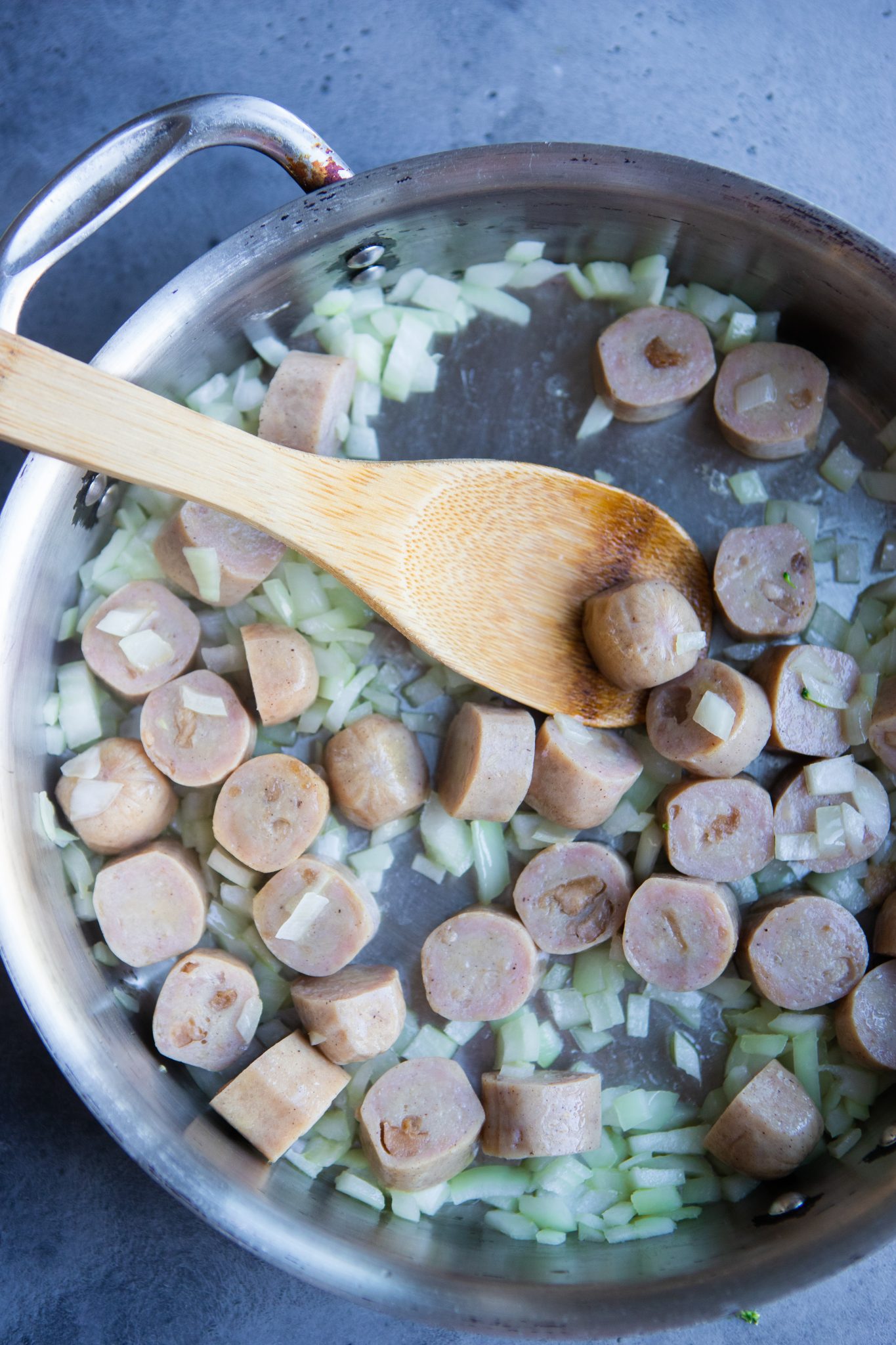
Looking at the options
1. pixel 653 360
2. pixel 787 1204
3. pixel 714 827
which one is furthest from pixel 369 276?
pixel 787 1204

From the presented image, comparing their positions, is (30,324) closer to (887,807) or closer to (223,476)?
(223,476)

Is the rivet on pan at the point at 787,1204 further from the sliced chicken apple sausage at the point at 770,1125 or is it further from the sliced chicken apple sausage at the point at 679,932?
the sliced chicken apple sausage at the point at 679,932

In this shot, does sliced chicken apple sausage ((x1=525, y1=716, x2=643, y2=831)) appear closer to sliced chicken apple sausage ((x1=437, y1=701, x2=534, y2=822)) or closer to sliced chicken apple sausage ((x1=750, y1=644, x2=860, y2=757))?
sliced chicken apple sausage ((x1=437, y1=701, x2=534, y2=822))

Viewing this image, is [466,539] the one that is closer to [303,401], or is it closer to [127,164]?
[303,401]

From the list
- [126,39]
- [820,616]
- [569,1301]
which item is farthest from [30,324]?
[569,1301]

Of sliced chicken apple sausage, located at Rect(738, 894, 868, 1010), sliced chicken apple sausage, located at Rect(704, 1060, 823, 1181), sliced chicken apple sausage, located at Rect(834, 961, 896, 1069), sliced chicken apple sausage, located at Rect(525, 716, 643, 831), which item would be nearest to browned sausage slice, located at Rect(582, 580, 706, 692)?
sliced chicken apple sausage, located at Rect(525, 716, 643, 831)

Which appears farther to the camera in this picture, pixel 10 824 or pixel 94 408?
pixel 10 824

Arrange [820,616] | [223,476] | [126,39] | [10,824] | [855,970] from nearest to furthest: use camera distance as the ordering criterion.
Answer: [223,476] < [10,824] < [855,970] < [820,616] < [126,39]
